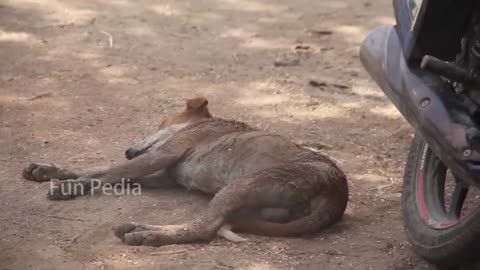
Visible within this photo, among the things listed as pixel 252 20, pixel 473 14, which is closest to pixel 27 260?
pixel 473 14

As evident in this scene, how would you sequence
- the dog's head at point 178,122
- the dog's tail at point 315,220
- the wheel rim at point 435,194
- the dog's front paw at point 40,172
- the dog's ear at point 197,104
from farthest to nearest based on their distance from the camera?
the dog's ear at point 197,104, the dog's head at point 178,122, the dog's front paw at point 40,172, the dog's tail at point 315,220, the wheel rim at point 435,194

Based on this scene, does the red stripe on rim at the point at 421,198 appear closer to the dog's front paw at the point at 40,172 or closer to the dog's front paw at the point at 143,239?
the dog's front paw at the point at 143,239

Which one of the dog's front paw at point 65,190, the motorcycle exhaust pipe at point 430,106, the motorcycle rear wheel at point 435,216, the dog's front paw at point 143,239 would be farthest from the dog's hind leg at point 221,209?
the motorcycle exhaust pipe at point 430,106

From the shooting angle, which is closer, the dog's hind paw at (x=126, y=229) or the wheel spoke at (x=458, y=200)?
the wheel spoke at (x=458, y=200)

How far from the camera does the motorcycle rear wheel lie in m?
3.96

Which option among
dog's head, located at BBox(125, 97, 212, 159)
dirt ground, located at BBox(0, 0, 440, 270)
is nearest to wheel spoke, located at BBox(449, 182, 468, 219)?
dirt ground, located at BBox(0, 0, 440, 270)

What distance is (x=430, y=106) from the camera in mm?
3826

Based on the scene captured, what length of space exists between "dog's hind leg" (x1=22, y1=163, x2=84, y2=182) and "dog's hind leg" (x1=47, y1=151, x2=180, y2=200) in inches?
3.6

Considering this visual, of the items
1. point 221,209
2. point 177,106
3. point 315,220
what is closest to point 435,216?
point 315,220

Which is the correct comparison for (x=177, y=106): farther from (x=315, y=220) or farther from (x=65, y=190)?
(x=315, y=220)

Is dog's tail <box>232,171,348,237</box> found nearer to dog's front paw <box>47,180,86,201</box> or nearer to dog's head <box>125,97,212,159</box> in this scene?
dog's front paw <box>47,180,86,201</box>

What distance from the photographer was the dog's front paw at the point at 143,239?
4.57 m

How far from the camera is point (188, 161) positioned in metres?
5.55

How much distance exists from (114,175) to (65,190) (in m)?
0.32
